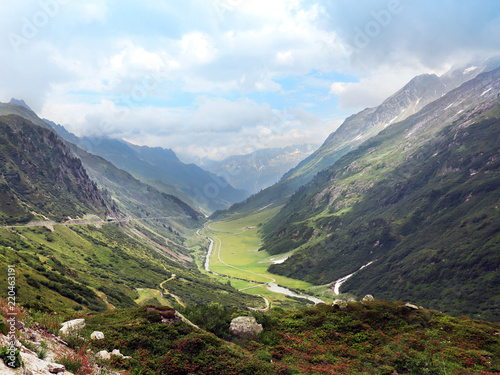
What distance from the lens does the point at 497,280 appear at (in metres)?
126

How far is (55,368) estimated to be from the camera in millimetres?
12688

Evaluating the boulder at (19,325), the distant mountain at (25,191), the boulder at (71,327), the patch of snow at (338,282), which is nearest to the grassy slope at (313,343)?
the boulder at (71,327)

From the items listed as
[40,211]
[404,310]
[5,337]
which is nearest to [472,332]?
[404,310]

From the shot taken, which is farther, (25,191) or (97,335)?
(25,191)

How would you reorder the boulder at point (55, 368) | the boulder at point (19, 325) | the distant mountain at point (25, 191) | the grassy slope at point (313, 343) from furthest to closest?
the distant mountain at point (25, 191) < the grassy slope at point (313, 343) < the boulder at point (19, 325) < the boulder at point (55, 368)

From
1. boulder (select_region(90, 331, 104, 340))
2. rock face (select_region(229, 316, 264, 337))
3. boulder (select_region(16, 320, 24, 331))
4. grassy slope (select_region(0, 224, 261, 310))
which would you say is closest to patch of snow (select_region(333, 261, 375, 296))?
grassy slope (select_region(0, 224, 261, 310))

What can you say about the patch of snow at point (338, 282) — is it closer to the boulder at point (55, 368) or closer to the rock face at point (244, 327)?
the rock face at point (244, 327)

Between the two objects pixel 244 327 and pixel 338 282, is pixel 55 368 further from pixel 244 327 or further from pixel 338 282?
pixel 338 282

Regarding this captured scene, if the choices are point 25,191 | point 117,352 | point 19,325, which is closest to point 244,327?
point 117,352

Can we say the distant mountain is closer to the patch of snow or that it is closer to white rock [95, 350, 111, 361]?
white rock [95, 350, 111, 361]

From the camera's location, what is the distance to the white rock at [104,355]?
17.4 m

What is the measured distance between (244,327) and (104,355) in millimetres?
14731

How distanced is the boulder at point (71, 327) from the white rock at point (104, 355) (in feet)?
10.1

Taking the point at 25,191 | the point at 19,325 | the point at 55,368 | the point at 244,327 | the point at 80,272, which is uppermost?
the point at 25,191
